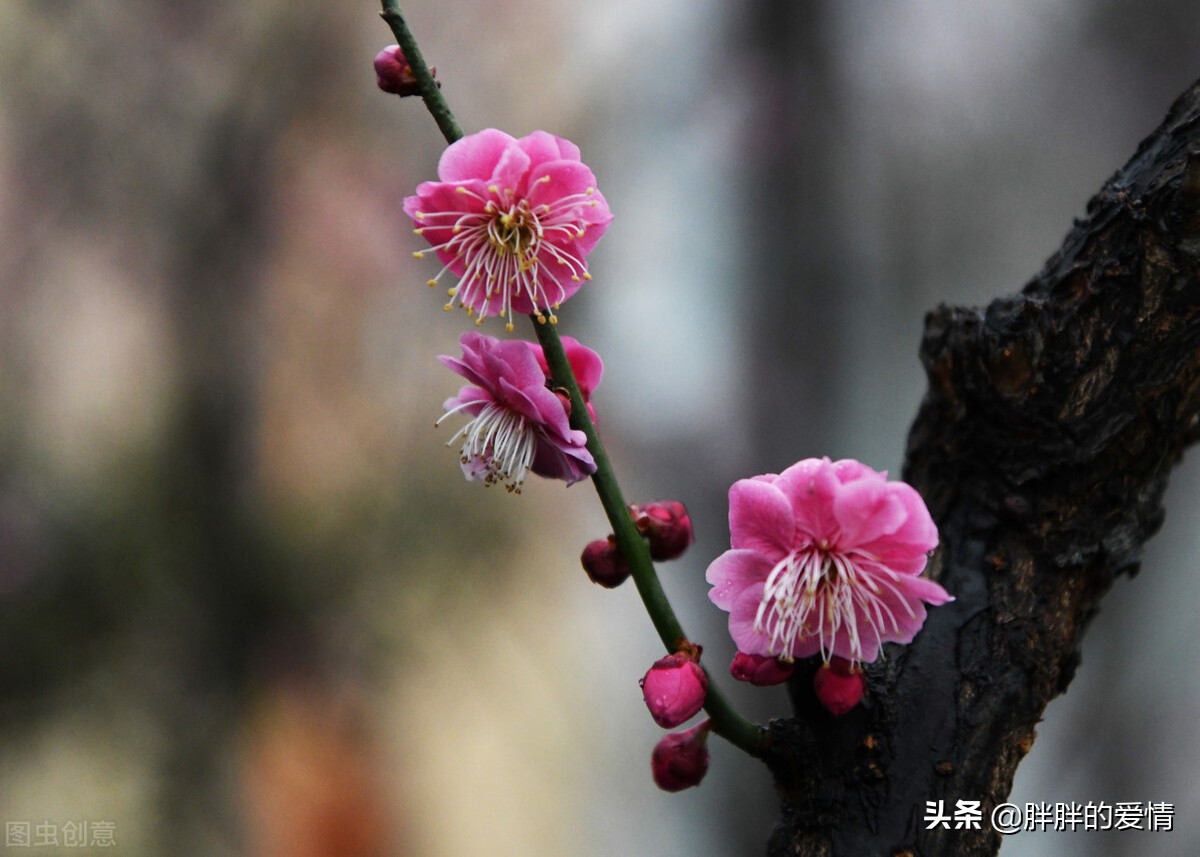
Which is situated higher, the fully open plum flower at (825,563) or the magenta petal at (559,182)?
the magenta petal at (559,182)

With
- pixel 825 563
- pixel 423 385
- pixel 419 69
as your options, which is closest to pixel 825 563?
pixel 825 563

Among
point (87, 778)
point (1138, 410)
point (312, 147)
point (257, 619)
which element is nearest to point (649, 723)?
point (257, 619)

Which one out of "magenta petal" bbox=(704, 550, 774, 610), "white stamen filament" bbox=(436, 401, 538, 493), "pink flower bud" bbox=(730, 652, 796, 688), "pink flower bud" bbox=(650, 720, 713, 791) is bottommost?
"pink flower bud" bbox=(650, 720, 713, 791)

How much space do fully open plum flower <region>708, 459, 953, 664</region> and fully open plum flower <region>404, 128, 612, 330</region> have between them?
0.51ft

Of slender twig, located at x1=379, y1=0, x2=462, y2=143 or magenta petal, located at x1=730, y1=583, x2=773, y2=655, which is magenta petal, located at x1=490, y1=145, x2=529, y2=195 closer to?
slender twig, located at x1=379, y1=0, x2=462, y2=143

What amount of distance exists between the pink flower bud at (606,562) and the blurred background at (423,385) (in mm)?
1327

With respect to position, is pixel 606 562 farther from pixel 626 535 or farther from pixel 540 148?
pixel 540 148

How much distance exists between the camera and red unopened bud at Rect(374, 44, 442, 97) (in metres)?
0.50

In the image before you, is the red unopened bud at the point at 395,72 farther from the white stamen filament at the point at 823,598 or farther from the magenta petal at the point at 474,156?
the white stamen filament at the point at 823,598

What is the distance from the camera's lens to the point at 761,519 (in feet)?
1.60

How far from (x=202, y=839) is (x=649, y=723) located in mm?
872

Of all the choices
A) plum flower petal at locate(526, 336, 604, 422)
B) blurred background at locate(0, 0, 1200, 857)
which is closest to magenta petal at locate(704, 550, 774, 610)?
plum flower petal at locate(526, 336, 604, 422)

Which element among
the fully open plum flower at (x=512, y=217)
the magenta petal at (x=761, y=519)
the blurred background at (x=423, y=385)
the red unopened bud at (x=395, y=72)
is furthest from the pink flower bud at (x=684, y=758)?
→ the blurred background at (x=423, y=385)

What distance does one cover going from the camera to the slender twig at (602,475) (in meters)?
0.49
